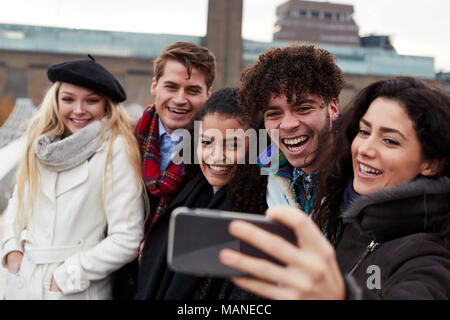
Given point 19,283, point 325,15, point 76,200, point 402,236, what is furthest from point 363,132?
point 325,15

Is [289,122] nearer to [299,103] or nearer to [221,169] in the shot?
[299,103]

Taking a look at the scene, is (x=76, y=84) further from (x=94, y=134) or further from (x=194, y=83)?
(x=194, y=83)

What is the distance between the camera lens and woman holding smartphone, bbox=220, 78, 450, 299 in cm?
126

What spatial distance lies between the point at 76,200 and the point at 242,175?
104 centimetres

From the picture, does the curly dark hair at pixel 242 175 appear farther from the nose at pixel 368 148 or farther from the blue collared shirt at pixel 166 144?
the nose at pixel 368 148

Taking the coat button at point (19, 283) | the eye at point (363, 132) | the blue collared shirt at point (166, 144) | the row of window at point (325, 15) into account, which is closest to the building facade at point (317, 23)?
the row of window at point (325, 15)

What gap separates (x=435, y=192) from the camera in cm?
140

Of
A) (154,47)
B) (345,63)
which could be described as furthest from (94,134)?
(345,63)

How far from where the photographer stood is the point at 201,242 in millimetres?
906

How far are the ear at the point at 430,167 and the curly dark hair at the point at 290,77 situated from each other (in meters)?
0.79

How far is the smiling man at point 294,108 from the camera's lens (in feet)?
7.04

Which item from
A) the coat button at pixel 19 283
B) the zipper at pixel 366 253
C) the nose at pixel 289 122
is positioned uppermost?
the nose at pixel 289 122
